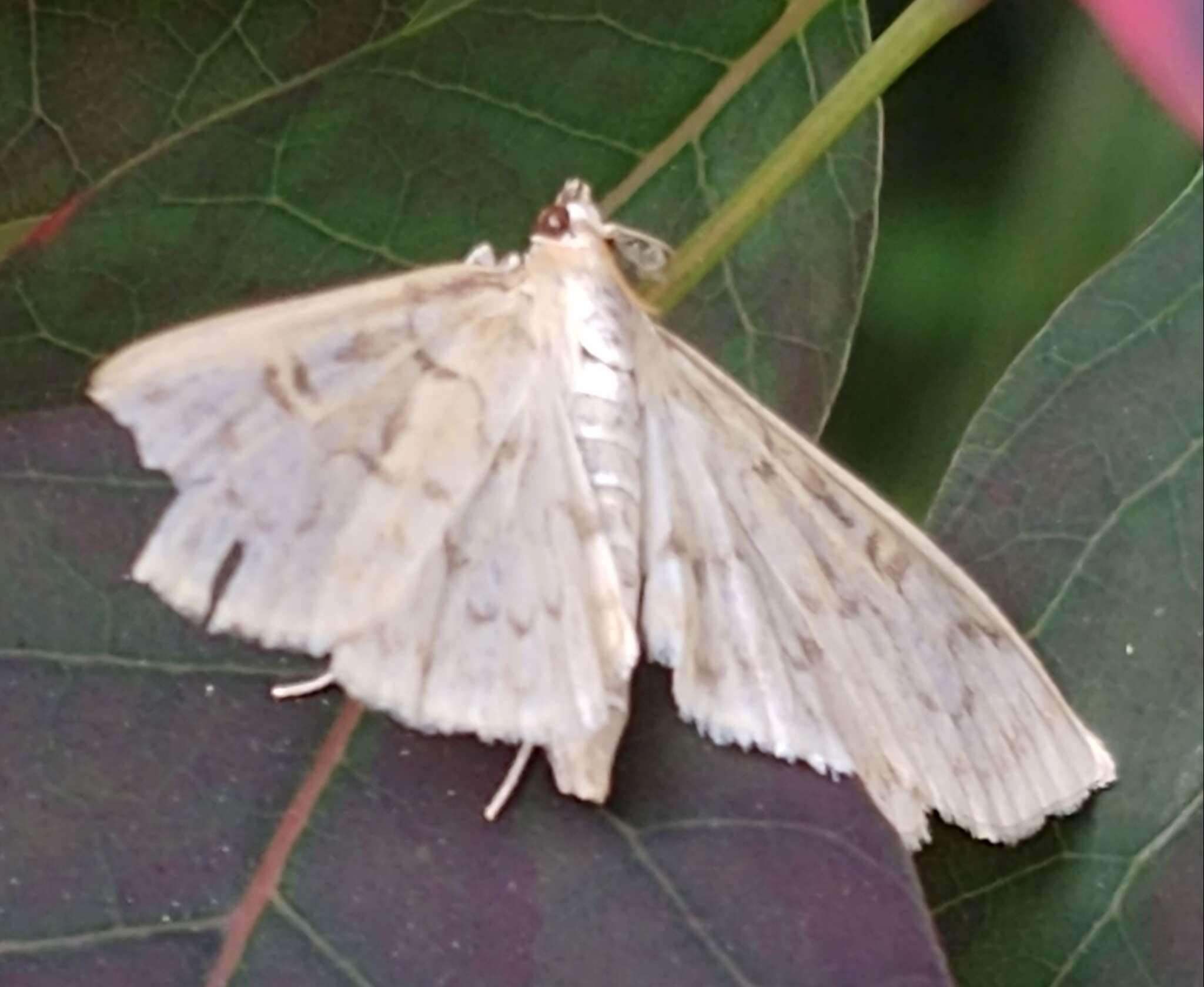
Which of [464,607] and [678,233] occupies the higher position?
[678,233]

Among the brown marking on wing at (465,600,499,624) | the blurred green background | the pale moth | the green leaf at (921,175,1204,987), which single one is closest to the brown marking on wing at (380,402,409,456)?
the pale moth

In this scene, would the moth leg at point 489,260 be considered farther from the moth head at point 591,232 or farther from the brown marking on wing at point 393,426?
the brown marking on wing at point 393,426

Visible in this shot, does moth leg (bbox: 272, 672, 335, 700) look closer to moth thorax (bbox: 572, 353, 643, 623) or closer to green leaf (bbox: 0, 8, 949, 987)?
green leaf (bbox: 0, 8, 949, 987)

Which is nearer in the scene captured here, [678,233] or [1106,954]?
[1106,954]

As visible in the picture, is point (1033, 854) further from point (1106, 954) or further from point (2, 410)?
point (2, 410)

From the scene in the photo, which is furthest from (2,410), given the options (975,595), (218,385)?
(975,595)

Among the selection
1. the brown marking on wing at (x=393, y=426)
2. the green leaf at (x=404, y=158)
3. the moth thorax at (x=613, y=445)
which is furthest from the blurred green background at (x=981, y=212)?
the brown marking on wing at (x=393, y=426)

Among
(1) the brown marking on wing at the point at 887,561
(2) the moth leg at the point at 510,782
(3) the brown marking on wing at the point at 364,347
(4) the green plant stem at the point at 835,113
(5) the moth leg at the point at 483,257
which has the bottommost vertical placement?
(2) the moth leg at the point at 510,782
